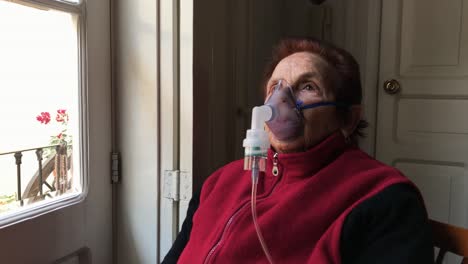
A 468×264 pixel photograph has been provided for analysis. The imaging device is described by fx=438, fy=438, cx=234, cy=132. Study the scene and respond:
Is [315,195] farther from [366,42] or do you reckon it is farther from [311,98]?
[366,42]

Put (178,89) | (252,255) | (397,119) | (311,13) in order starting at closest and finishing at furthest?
(252,255) < (178,89) < (397,119) < (311,13)

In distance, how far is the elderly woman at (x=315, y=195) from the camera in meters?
0.84

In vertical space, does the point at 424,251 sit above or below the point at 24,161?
below

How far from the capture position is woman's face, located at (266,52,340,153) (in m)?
0.99

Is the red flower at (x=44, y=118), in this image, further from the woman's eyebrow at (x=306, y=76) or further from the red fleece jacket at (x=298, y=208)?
the woman's eyebrow at (x=306, y=76)

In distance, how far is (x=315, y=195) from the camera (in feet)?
3.04

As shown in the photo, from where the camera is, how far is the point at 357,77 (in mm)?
1054

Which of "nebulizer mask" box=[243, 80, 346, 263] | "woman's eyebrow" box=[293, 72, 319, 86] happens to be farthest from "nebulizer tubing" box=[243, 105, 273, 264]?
"woman's eyebrow" box=[293, 72, 319, 86]

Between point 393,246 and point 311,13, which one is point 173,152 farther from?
point 311,13

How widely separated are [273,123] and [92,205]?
617 mm

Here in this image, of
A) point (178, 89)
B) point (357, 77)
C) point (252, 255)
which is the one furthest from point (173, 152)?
point (357, 77)

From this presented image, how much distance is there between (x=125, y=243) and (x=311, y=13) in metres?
1.24

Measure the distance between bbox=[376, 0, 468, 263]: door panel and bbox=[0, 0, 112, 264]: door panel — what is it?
1089 mm

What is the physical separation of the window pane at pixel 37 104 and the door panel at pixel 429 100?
1196 mm
